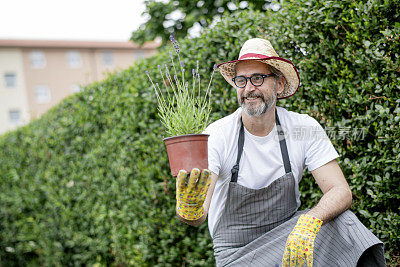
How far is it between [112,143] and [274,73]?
3.02 m

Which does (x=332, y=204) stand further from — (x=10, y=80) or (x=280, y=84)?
(x=10, y=80)

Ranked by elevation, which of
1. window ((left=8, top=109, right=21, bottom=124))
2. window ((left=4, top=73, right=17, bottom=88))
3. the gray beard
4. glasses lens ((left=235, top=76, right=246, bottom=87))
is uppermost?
window ((left=4, top=73, right=17, bottom=88))

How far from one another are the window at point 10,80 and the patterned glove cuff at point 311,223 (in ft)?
104

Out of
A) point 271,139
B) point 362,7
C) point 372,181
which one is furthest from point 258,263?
point 362,7

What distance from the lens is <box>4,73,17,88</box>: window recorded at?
94.7ft

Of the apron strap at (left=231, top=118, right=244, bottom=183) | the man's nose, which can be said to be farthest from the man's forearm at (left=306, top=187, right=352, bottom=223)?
the man's nose

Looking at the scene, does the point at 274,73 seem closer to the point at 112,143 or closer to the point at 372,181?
the point at 372,181

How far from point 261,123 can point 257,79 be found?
0.98ft

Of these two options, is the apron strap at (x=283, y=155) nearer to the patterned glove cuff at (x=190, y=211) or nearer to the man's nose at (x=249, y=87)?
the man's nose at (x=249, y=87)

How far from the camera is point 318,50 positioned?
2.64 meters

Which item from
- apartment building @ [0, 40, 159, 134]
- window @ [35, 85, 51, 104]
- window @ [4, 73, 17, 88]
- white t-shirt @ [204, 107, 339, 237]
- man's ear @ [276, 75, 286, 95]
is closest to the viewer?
white t-shirt @ [204, 107, 339, 237]

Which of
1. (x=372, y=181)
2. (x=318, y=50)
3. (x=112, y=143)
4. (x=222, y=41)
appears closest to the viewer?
(x=372, y=181)

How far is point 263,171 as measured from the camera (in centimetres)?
229

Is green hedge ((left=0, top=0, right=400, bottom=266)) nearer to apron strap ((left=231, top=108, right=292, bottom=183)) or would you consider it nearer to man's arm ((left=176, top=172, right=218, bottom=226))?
apron strap ((left=231, top=108, right=292, bottom=183))
